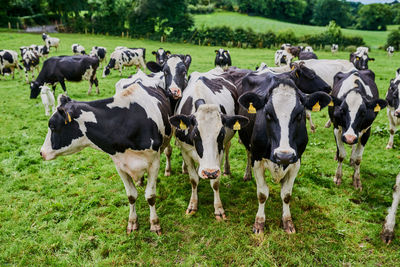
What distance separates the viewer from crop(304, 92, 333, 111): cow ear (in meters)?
3.83

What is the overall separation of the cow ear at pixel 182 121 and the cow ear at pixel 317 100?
1.70 metres

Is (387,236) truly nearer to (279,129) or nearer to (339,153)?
(339,153)

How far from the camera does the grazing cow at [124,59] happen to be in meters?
17.9

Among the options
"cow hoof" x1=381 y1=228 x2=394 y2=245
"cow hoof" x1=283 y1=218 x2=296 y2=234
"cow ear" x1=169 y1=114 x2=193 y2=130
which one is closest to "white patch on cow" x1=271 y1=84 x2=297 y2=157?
"cow ear" x1=169 y1=114 x2=193 y2=130

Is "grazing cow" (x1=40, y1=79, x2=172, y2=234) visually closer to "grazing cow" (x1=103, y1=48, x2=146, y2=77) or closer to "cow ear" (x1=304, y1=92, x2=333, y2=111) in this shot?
"cow ear" (x1=304, y1=92, x2=333, y2=111)

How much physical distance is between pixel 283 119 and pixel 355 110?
226 centimetres

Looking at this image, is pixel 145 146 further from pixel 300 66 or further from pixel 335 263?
pixel 300 66

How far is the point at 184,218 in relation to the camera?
484cm

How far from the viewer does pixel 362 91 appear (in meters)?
5.25

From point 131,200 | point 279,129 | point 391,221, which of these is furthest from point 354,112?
point 131,200

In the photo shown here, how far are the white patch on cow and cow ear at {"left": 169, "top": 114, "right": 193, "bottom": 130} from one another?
1253mm

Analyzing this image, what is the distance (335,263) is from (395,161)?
427cm

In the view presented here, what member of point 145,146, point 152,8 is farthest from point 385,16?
point 145,146

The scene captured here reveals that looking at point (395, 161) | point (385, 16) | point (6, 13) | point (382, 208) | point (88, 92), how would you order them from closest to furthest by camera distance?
point (382, 208)
point (395, 161)
point (88, 92)
point (6, 13)
point (385, 16)
